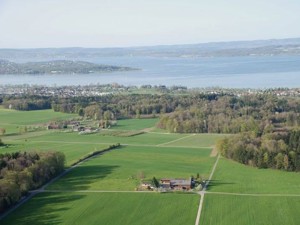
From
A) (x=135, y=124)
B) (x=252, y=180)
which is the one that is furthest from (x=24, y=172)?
(x=135, y=124)

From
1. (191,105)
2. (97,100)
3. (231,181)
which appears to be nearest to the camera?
(231,181)

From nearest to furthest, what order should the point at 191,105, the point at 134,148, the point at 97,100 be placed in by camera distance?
the point at 134,148, the point at 191,105, the point at 97,100

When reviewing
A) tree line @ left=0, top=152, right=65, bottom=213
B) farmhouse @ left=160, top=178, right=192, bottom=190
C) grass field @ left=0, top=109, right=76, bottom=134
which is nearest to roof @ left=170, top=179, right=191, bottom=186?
farmhouse @ left=160, top=178, right=192, bottom=190

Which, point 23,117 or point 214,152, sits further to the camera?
point 23,117

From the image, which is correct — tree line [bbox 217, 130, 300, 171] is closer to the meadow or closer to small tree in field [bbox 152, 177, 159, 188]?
the meadow

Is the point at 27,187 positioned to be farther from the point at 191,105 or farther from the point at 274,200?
the point at 191,105

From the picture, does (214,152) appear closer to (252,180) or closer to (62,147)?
(252,180)

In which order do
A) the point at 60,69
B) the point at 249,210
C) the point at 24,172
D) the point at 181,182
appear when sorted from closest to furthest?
1. the point at 249,210
2. the point at 24,172
3. the point at 181,182
4. the point at 60,69

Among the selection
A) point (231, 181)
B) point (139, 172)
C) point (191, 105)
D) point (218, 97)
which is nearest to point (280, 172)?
point (231, 181)
